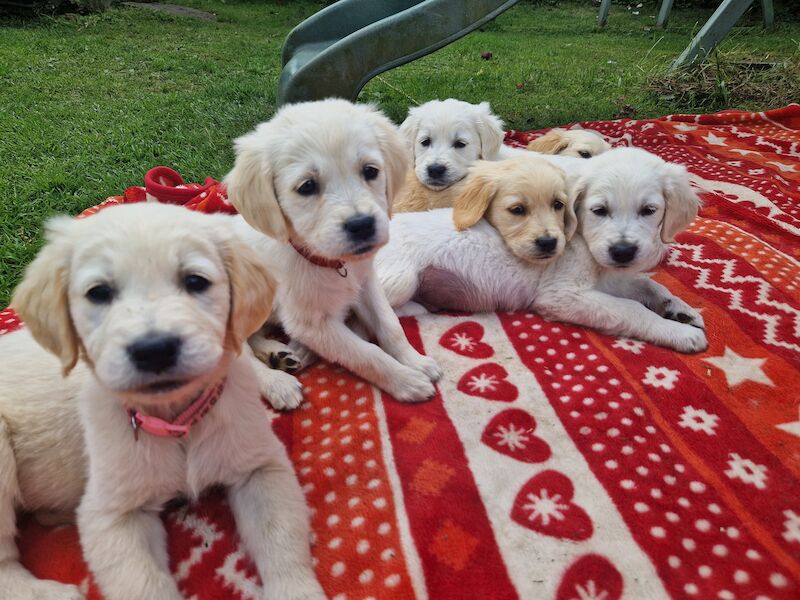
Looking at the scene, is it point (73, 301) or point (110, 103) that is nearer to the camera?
point (73, 301)

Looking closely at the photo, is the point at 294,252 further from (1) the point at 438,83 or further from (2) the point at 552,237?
(1) the point at 438,83

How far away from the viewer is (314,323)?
2.68 meters

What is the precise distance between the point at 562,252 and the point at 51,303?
257cm

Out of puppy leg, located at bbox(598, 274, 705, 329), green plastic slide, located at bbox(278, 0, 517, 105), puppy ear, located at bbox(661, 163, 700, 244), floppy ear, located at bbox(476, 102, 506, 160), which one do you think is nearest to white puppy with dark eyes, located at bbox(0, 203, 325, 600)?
puppy leg, located at bbox(598, 274, 705, 329)

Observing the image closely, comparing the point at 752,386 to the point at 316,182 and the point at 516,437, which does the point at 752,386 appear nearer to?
the point at 516,437

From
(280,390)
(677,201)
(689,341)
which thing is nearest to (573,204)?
(677,201)

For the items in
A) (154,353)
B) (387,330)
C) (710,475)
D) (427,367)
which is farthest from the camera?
(387,330)

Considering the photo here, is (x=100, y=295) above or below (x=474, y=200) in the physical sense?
above

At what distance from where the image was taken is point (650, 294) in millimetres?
3293

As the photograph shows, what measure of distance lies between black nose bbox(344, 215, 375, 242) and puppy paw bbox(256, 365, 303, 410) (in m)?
0.82

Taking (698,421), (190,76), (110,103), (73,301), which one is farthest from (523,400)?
(190,76)

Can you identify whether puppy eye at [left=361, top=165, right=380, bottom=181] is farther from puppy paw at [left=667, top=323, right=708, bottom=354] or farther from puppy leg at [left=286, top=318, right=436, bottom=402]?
puppy paw at [left=667, top=323, right=708, bottom=354]

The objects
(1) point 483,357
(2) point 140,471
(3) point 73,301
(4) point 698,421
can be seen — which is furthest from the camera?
(1) point 483,357

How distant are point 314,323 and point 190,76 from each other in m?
7.12
